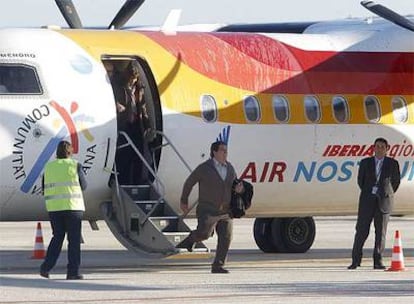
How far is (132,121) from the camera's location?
20.0m

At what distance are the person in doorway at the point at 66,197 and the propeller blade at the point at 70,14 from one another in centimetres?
526

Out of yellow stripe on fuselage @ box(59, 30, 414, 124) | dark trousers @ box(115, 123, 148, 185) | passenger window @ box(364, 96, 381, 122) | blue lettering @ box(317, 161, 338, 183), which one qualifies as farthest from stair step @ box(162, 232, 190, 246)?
passenger window @ box(364, 96, 381, 122)

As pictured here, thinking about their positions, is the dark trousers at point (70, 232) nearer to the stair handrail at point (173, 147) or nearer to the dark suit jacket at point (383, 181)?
the stair handrail at point (173, 147)

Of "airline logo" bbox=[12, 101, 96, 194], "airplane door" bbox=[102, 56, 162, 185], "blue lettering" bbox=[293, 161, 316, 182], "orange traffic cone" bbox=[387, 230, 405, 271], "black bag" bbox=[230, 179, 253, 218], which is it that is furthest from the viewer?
"blue lettering" bbox=[293, 161, 316, 182]

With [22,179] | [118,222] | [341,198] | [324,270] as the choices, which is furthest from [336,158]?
[22,179]

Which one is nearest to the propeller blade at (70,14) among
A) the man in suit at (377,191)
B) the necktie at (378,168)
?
the man in suit at (377,191)

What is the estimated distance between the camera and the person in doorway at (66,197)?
17797 millimetres

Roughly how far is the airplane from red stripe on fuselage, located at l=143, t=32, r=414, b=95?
2 centimetres

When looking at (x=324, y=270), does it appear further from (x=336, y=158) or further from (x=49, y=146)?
(x=49, y=146)

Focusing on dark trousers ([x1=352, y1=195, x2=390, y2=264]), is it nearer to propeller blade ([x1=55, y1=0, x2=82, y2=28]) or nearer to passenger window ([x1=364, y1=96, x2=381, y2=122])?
passenger window ([x1=364, y1=96, x2=381, y2=122])

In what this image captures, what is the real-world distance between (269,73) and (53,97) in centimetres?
388

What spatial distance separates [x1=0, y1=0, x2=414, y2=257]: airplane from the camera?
19.0 meters

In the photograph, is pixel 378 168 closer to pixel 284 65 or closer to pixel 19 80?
pixel 284 65

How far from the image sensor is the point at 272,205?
2138 centimetres
